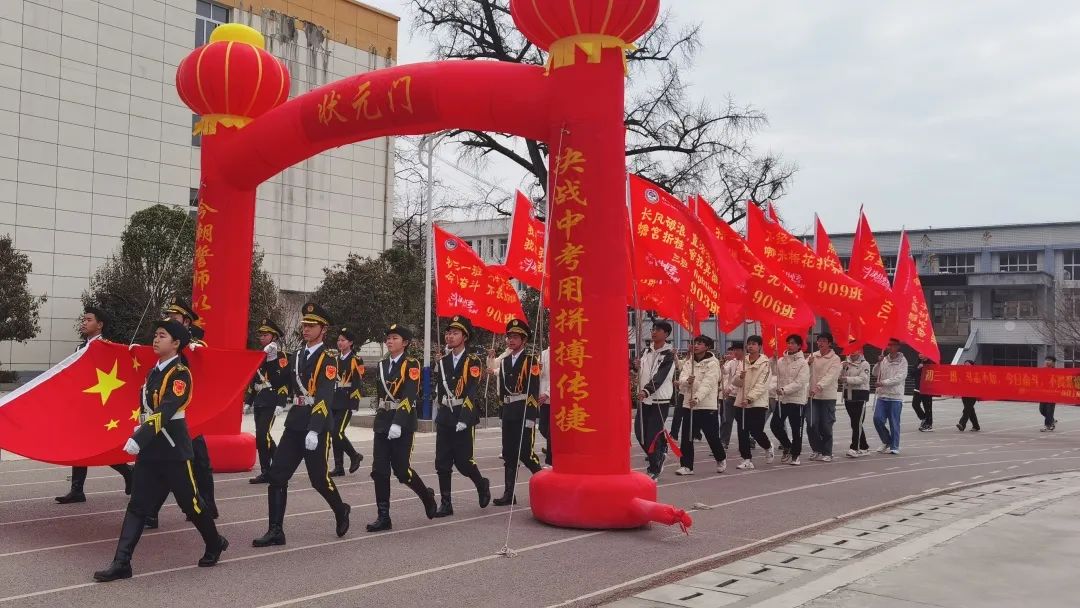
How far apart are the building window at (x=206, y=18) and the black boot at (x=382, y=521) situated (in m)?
33.5

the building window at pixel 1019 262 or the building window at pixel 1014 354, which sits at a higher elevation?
the building window at pixel 1019 262

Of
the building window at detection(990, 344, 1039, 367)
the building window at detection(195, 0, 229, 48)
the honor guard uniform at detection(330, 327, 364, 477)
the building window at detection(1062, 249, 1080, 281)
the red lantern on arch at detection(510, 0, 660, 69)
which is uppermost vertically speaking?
the building window at detection(195, 0, 229, 48)

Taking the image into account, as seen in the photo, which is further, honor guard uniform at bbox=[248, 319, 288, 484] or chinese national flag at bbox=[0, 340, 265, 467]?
honor guard uniform at bbox=[248, 319, 288, 484]

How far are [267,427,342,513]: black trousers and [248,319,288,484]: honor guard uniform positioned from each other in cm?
282

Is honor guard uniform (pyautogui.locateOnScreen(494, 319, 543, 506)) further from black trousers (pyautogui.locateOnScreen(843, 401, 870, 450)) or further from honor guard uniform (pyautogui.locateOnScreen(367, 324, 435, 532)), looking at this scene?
black trousers (pyautogui.locateOnScreen(843, 401, 870, 450))

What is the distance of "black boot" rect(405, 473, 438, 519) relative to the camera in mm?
8258

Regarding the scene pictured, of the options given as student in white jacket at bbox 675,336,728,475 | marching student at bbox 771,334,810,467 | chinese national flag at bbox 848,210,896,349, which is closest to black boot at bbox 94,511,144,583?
student in white jacket at bbox 675,336,728,475

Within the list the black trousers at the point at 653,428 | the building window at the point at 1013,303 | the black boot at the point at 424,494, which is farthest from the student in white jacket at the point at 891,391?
the building window at the point at 1013,303

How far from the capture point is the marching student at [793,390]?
1355 cm

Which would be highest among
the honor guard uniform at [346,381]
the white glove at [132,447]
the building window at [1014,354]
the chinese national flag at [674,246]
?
the chinese national flag at [674,246]

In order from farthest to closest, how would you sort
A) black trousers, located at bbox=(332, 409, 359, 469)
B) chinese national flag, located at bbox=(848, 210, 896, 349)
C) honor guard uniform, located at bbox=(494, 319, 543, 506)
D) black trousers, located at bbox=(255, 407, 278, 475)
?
chinese national flag, located at bbox=(848, 210, 896, 349)
black trousers, located at bbox=(332, 409, 359, 469)
black trousers, located at bbox=(255, 407, 278, 475)
honor guard uniform, located at bbox=(494, 319, 543, 506)

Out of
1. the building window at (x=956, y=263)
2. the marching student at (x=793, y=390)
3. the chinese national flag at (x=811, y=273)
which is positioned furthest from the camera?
the building window at (x=956, y=263)

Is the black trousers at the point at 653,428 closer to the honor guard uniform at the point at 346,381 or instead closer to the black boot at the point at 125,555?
the honor guard uniform at the point at 346,381

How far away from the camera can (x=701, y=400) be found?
12.3m
